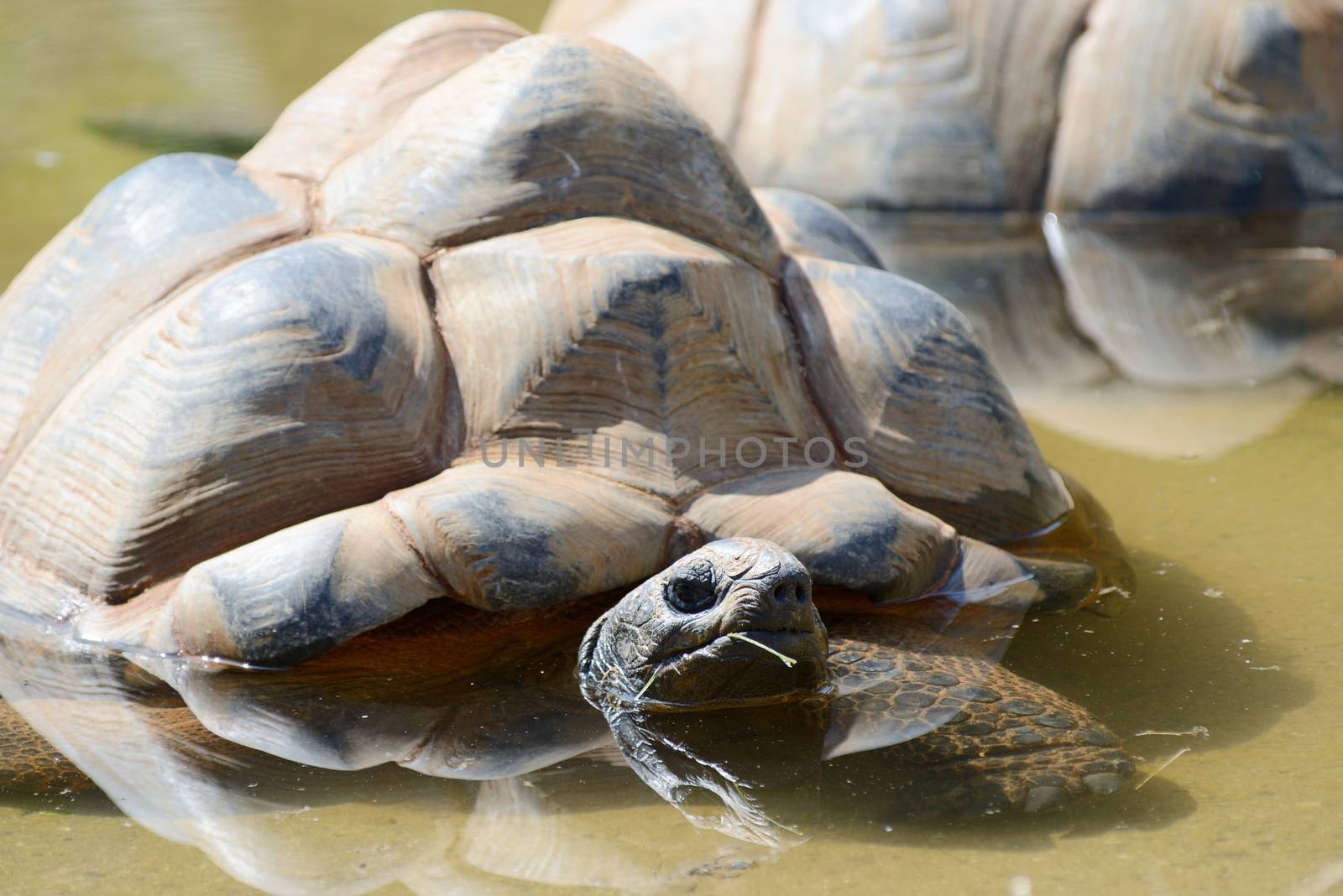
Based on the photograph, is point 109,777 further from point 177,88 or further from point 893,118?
point 177,88

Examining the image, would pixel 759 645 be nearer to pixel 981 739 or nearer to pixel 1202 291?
pixel 981 739

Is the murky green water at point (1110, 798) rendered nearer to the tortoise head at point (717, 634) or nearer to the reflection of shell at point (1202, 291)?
the reflection of shell at point (1202, 291)

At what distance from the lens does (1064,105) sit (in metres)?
6.96

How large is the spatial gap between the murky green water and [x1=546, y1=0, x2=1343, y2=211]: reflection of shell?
1771mm

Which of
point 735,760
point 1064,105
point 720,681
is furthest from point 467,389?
point 1064,105

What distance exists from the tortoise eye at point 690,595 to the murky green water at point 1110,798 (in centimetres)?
32

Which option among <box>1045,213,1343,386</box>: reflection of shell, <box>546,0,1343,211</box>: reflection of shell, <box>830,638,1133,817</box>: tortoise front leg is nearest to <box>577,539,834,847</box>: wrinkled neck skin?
<box>830,638,1133,817</box>: tortoise front leg

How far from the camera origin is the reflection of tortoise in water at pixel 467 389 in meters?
2.93

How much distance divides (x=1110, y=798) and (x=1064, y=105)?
16.4 ft

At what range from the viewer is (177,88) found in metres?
8.89

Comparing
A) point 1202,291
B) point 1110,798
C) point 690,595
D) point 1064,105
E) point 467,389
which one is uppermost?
point 467,389

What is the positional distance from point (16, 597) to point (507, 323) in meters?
1.19

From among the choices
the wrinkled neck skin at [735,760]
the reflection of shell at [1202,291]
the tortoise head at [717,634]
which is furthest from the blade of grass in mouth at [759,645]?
the reflection of shell at [1202,291]

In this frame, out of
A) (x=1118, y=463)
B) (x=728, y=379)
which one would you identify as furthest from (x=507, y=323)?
(x=1118, y=463)
